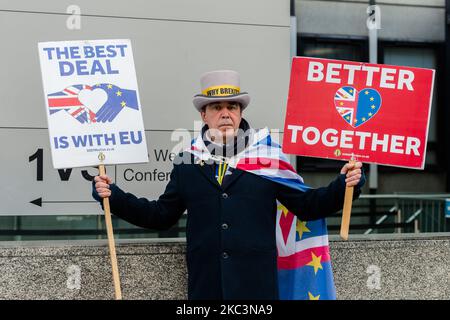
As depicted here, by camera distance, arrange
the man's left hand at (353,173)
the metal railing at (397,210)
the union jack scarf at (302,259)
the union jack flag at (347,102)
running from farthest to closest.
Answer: the metal railing at (397,210) < the union jack scarf at (302,259) < the union jack flag at (347,102) < the man's left hand at (353,173)

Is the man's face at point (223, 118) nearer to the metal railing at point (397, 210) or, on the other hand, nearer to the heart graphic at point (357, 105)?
the heart graphic at point (357, 105)

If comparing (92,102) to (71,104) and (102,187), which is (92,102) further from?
(102,187)

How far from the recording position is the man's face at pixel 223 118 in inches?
122

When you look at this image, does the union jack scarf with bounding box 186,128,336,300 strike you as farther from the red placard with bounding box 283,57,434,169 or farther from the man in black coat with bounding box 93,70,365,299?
the red placard with bounding box 283,57,434,169

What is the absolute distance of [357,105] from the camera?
10.6ft

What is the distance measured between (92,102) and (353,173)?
147cm

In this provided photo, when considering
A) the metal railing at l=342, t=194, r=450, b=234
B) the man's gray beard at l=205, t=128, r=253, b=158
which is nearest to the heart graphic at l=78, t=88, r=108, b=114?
the man's gray beard at l=205, t=128, r=253, b=158

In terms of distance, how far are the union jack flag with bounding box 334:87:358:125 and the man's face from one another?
0.56m

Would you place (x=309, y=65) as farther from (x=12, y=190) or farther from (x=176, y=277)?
(x=12, y=190)

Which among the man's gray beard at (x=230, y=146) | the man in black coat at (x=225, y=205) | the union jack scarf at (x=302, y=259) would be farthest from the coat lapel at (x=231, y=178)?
the union jack scarf at (x=302, y=259)

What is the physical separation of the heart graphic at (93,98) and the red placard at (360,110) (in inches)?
40.7

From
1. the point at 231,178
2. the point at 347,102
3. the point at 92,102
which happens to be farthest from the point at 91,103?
the point at 347,102

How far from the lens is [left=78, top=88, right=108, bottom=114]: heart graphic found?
317 cm

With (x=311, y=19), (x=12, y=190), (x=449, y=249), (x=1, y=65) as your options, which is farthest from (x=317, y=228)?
(x=311, y=19)
